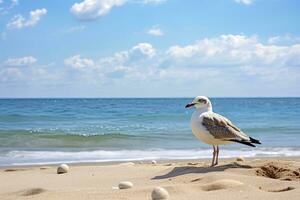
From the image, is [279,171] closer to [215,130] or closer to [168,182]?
[215,130]

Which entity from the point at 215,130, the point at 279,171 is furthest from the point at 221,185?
the point at 215,130

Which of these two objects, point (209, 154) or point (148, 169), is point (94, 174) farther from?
point (209, 154)

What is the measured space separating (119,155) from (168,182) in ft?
24.1

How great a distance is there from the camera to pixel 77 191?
550 cm

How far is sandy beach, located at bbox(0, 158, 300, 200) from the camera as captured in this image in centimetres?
511

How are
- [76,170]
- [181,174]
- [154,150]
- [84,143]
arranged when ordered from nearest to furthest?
[181,174]
[76,170]
[154,150]
[84,143]

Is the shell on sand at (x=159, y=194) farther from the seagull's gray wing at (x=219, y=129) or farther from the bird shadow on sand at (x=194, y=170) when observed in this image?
the seagull's gray wing at (x=219, y=129)

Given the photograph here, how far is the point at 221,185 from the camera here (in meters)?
5.37

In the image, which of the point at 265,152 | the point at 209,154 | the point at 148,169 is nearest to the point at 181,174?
the point at 148,169

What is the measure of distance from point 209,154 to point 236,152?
0.85 meters

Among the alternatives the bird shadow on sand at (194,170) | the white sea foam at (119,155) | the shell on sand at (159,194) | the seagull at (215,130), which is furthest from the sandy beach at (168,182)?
the white sea foam at (119,155)

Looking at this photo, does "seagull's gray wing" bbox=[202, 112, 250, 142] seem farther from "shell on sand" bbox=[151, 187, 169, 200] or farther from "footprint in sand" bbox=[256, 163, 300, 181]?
"shell on sand" bbox=[151, 187, 169, 200]

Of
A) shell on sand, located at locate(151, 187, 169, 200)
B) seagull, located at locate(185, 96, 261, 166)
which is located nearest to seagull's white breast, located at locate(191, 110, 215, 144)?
→ seagull, located at locate(185, 96, 261, 166)

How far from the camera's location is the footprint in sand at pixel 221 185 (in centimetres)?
530
